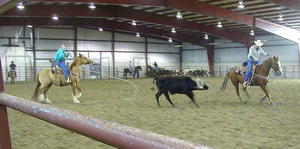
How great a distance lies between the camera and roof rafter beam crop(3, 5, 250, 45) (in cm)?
2130

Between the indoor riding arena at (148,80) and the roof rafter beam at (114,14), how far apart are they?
0.07 metres

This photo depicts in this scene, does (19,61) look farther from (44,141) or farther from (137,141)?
(137,141)

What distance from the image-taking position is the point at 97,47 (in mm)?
36156

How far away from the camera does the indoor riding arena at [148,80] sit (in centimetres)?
371

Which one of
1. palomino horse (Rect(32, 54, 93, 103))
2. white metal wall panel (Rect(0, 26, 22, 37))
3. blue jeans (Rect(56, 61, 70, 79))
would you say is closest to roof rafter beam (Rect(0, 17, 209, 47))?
white metal wall panel (Rect(0, 26, 22, 37))

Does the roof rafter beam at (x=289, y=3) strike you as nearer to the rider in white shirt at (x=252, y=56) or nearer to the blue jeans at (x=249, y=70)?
the rider in white shirt at (x=252, y=56)

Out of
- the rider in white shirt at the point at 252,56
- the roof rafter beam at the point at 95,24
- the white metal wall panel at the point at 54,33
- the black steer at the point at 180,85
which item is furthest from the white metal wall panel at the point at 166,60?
the black steer at the point at 180,85

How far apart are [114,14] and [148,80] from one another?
7003mm

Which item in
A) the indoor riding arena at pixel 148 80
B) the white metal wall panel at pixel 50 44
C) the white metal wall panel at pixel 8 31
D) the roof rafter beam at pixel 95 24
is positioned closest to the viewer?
the indoor riding arena at pixel 148 80

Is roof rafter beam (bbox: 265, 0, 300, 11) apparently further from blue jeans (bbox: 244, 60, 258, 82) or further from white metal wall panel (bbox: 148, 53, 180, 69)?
white metal wall panel (bbox: 148, 53, 180, 69)

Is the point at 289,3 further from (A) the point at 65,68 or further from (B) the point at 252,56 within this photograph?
(A) the point at 65,68

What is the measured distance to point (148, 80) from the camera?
28797mm

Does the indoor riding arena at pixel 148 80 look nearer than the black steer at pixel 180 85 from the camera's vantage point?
Yes

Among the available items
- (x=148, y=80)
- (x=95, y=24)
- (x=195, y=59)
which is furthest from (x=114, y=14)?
(x=195, y=59)
